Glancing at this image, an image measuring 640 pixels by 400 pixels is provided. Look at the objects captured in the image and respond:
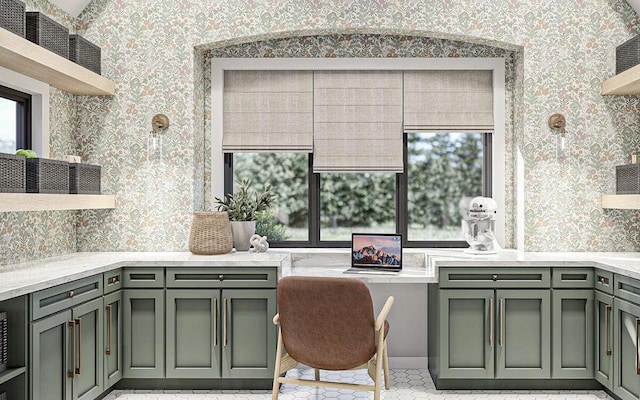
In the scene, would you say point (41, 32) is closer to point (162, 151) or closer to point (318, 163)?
→ point (162, 151)

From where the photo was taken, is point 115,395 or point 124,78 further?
point 124,78

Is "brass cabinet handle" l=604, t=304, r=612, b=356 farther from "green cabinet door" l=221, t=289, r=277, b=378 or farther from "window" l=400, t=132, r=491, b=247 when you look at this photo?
"green cabinet door" l=221, t=289, r=277, b=378

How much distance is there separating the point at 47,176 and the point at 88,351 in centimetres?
107

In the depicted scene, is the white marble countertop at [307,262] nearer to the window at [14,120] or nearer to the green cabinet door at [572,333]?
the green cabinet door at [572,333]

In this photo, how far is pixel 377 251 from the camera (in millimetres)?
3791

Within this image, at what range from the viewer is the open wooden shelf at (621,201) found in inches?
141

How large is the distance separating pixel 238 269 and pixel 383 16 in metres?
2.20

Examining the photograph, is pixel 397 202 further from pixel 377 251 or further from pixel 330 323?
pixel 330 323

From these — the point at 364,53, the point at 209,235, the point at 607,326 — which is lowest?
the point at 607,326

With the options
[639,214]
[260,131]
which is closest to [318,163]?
[260,131]

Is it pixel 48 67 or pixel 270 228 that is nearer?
pixel 48 67

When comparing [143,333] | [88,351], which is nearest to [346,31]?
[143,333]

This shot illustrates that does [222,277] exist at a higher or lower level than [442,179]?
lower

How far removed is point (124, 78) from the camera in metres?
4.05
